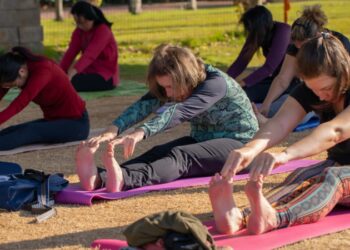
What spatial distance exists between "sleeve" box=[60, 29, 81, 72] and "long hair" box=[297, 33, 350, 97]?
239 inches

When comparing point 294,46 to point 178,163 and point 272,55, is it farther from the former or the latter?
point 178,163

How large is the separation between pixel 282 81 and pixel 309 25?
690 mm

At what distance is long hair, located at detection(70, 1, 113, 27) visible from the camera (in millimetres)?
8922

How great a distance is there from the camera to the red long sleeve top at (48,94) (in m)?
6.31

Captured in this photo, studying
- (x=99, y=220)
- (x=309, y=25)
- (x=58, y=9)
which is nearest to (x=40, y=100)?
(x=309, y=25)

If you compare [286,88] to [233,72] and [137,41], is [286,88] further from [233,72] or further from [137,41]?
[137,41]

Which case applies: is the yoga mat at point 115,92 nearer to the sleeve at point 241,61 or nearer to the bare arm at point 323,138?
the sleeve at point 241,61

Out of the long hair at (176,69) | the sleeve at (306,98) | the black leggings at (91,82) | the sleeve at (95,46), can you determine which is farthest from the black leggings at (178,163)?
the black leggings at (91,82)

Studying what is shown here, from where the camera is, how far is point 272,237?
3.71m

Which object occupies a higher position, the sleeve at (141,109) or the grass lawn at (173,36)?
the sleeve at (141,109)

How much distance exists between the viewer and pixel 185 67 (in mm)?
4633

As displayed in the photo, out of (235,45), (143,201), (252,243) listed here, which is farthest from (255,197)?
(235,45)

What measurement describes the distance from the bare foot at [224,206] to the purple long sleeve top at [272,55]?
3.45 m

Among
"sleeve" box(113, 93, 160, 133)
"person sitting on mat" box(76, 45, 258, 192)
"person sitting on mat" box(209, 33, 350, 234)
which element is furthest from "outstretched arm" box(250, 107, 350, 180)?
"sleeve" box(113, 93, 160, 133)
